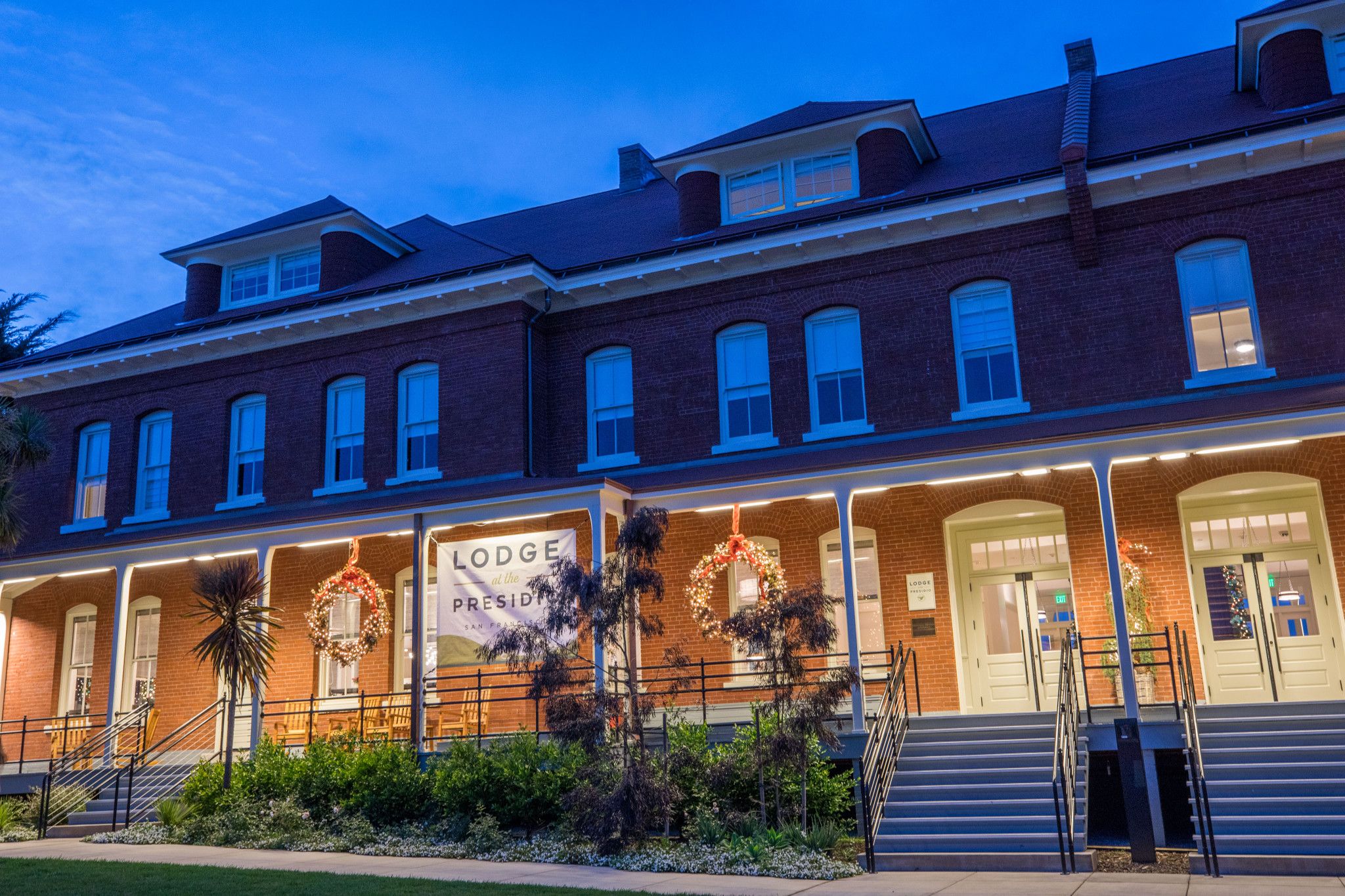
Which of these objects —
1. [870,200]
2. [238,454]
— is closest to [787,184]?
[870,200]

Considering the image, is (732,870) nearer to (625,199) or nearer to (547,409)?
(547,409)

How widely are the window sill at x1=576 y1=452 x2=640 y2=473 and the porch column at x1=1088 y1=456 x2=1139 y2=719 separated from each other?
26.0 ft

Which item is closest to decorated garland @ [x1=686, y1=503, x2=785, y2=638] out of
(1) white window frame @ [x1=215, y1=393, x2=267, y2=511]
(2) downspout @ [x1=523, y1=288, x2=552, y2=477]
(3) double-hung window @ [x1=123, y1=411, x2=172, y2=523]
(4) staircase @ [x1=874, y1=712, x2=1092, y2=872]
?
A: (4) staircase @ [x1=874, y1=712, x2=1092, y2=872]

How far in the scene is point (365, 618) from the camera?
1839cm

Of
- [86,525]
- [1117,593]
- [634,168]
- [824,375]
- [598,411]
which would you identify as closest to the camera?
[1117,593]

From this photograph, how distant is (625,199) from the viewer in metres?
24.4

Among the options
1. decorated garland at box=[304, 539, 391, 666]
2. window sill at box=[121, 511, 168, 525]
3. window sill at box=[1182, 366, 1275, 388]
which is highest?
window sill at box=[1182, 366, 1275, 388]

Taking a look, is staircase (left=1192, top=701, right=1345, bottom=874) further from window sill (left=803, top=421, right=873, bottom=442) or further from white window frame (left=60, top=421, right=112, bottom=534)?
white window frame (left=60, top=421, right=112, bottom=534)

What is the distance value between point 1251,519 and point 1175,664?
8.15 feet

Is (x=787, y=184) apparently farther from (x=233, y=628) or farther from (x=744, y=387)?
(x=233, y=628)

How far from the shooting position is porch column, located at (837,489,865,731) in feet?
45.2

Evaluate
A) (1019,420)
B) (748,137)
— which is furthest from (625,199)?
(1019,420)

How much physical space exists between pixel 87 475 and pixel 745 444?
14.2 metres

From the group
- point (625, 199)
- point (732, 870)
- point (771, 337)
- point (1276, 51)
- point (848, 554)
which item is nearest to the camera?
point (732, 870)
